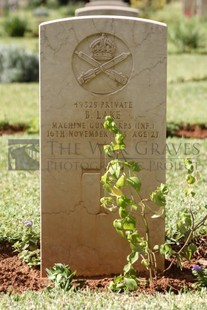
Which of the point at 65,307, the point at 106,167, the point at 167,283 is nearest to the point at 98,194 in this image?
the point at 106,167

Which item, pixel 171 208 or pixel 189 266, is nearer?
pixel 189 266

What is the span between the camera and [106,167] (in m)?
4.27

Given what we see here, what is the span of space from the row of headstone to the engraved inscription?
2416 centimetres

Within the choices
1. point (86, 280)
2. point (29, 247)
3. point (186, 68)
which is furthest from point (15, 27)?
point (86, 280)

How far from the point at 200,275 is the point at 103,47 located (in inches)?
55.3

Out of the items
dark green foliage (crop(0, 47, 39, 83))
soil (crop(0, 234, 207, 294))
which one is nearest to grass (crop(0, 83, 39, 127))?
dark green foliage (crop(0, 47, 39, 83))

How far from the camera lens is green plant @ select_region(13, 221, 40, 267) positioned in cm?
446

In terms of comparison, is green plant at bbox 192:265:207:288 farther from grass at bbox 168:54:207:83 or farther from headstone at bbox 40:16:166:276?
grass at bbox 168:54:207:83

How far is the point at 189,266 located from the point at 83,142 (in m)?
1.01

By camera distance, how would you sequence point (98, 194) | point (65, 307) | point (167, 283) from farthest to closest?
point (98, 194) < point (167, 283) < point (65, 307)

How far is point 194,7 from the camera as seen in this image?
29.0 m

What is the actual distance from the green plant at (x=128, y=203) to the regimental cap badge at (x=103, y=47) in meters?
0.47

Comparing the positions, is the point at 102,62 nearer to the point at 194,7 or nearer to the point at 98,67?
the point at 98,67

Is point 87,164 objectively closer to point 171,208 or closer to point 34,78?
point 171,208
